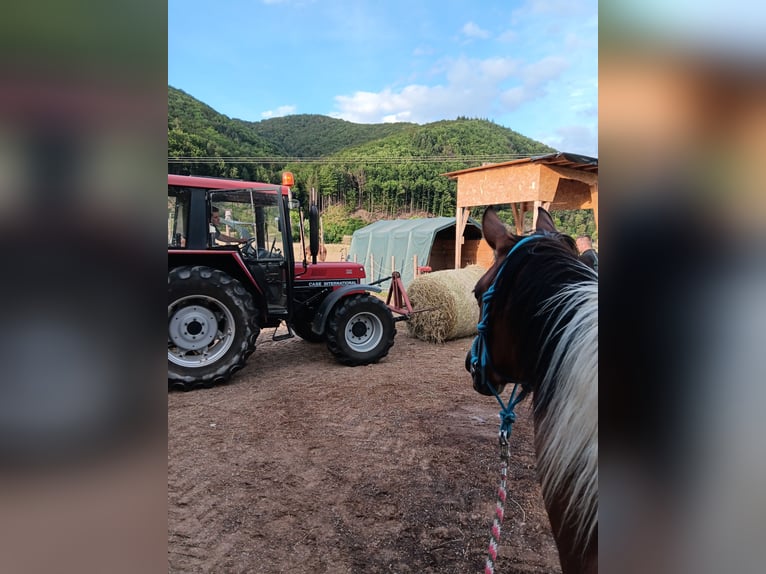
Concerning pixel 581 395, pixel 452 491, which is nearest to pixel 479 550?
pixel 452 491

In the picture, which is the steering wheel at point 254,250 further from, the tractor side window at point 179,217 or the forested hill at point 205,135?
the forested hill at point 205,135

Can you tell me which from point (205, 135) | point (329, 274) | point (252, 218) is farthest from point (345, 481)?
point (205, 135)

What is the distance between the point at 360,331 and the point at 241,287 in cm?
151

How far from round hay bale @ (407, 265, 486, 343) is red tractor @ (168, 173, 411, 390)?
44.7 inches

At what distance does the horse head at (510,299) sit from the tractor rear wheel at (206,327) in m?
3.08

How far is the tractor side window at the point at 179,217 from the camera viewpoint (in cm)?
418

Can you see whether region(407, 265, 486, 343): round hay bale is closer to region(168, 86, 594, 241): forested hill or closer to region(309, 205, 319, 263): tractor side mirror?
region(309, 205, 319, 263): tractor side mirror

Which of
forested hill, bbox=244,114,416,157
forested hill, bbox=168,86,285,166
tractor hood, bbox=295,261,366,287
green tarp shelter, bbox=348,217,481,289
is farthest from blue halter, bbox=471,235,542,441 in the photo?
forested hill, bbox=244,114,416,157

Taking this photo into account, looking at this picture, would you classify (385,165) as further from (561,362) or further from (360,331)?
(561,362)

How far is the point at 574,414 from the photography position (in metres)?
0.91

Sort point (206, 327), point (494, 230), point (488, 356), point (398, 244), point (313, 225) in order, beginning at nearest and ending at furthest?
point (488, 356)
point (494, 230)
point (206, 327)
point (313, 225)
point (398, 244)
